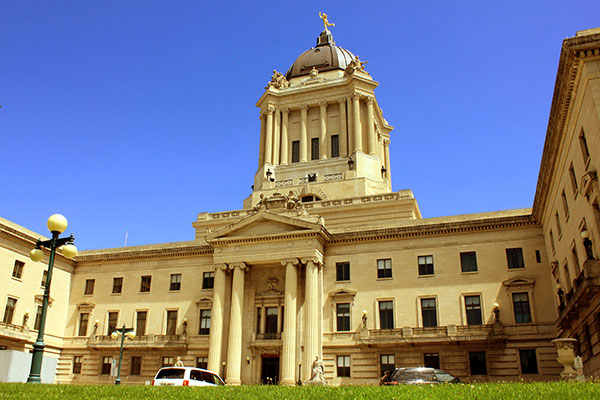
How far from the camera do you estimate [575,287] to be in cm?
2634

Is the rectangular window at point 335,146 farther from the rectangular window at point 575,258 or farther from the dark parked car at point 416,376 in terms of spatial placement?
the dark parked car at point 416,376

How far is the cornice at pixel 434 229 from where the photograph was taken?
39.6 metres

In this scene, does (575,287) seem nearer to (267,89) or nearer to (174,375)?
(174,375)

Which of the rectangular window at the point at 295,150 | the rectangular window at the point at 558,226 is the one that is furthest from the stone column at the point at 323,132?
the rectangular window at the point at 558,226

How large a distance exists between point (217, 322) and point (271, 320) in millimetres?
4396

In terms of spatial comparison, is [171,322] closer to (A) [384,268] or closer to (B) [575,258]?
(A) [384,268]

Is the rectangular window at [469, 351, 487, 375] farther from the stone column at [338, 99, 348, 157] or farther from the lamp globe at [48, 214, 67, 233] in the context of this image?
the lamp globe at [48, 214, 67, 233]

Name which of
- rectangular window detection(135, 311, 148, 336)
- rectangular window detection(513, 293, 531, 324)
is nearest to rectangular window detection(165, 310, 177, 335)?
rectangular window detection(135, 311, 148, 336)

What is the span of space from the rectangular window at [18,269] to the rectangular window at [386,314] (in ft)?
98.9

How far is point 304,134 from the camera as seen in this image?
6259 centimetres

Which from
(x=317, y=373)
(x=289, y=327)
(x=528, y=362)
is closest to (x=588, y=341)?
(x=528, y=362)

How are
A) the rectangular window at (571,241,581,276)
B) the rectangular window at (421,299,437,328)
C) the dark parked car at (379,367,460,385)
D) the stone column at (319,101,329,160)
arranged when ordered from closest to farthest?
the dark parked car at (379,367,460,385)
the rectangular window at (571,241,581,276)
the rectangular window at (421,299,437,328)
the stone column at (319,101,329,160)

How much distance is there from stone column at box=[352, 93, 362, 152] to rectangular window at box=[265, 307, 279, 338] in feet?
75.3

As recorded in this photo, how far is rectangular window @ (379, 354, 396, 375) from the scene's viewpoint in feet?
127
